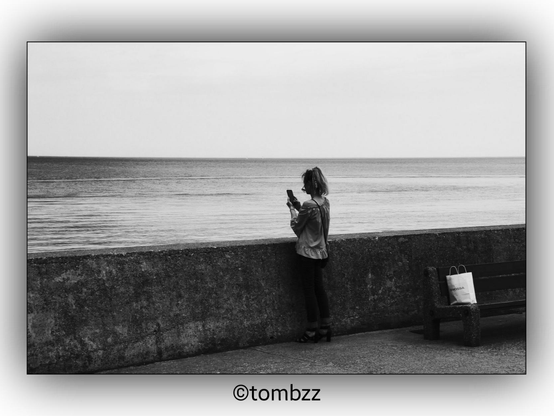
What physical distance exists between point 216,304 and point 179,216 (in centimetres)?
3434

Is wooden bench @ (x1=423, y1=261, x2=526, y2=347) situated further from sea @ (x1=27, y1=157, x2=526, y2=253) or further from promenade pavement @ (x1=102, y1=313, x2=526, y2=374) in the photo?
sea @ (x1=27, y1=157, x2=526, y2=253)

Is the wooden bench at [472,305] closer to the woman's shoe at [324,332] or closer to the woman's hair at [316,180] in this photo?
the woman's shoe at [324,332]

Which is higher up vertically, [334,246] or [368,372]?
[334,246]

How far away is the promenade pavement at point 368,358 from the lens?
21.9ft

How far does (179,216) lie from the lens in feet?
135

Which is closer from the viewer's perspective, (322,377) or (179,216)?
(322,377)

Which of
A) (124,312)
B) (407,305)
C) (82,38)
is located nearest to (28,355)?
(124,312)

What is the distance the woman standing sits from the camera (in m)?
7.20

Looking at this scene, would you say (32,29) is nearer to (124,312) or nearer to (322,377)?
(124,312)

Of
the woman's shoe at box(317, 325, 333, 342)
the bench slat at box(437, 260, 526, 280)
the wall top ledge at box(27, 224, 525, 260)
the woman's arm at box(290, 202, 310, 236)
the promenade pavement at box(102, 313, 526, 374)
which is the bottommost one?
the promenade pavement at box(102, 313, 526, 374)

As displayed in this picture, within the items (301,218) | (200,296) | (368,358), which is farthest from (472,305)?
(200,296)

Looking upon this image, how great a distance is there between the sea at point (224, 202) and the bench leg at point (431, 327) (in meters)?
15.0

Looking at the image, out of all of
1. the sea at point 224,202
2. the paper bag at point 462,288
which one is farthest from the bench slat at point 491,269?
the sea at point 224,202

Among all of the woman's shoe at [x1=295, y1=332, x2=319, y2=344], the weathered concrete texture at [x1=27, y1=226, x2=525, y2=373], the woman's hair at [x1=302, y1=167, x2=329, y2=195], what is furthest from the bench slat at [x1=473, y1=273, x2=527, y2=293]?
the woman's hair at [x1=302, y1=167, x2=329, y2=195]
